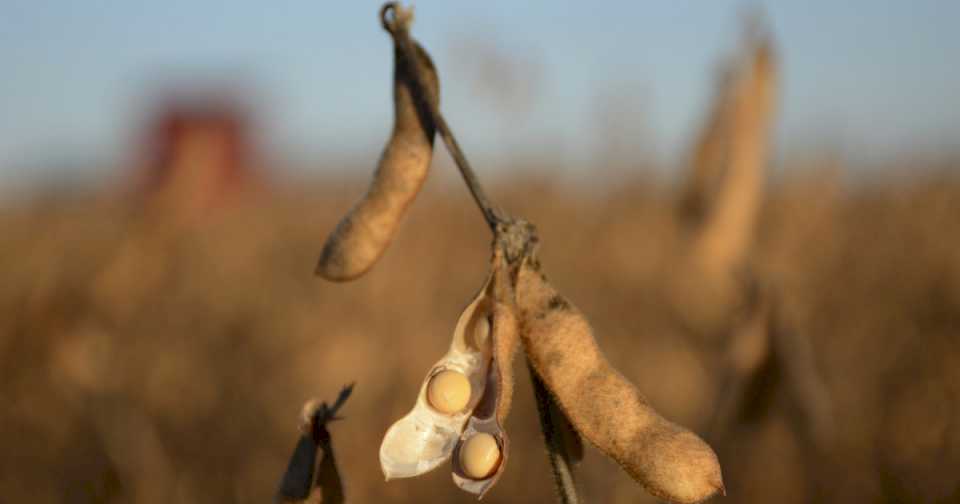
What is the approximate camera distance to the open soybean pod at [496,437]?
0.87m

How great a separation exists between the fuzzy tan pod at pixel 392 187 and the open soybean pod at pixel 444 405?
0.13 m

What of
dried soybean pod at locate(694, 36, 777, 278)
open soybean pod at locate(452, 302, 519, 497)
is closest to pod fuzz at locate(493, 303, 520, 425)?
open soybean pod at locate(452, 302, 519, 497)

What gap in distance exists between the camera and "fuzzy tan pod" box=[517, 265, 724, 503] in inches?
33.2

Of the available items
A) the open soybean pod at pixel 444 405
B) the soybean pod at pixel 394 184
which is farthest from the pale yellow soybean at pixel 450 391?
the soybean pod at pixel 394 184

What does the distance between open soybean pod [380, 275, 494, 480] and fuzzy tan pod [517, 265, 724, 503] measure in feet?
0.20

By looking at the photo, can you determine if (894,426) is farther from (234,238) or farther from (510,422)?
(234,238)

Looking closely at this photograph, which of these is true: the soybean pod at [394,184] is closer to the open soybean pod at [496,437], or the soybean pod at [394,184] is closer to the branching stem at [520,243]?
the branching stem at [520,243]

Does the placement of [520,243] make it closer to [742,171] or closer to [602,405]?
[602,405]

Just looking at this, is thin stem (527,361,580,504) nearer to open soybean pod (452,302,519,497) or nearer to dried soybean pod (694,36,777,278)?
open soybean pod (452,302,519,497)

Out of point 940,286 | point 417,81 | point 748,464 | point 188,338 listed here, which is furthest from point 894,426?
point 188,338

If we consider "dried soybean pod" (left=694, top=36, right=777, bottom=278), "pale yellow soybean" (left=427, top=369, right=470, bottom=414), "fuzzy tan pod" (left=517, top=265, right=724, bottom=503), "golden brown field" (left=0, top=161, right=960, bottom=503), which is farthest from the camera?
"dried soybean pod" (left=694, top=36, right=777, bottom=278)

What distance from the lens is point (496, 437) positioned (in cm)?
90

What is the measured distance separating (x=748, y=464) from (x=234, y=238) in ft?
14.2

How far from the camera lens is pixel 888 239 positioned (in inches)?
160
